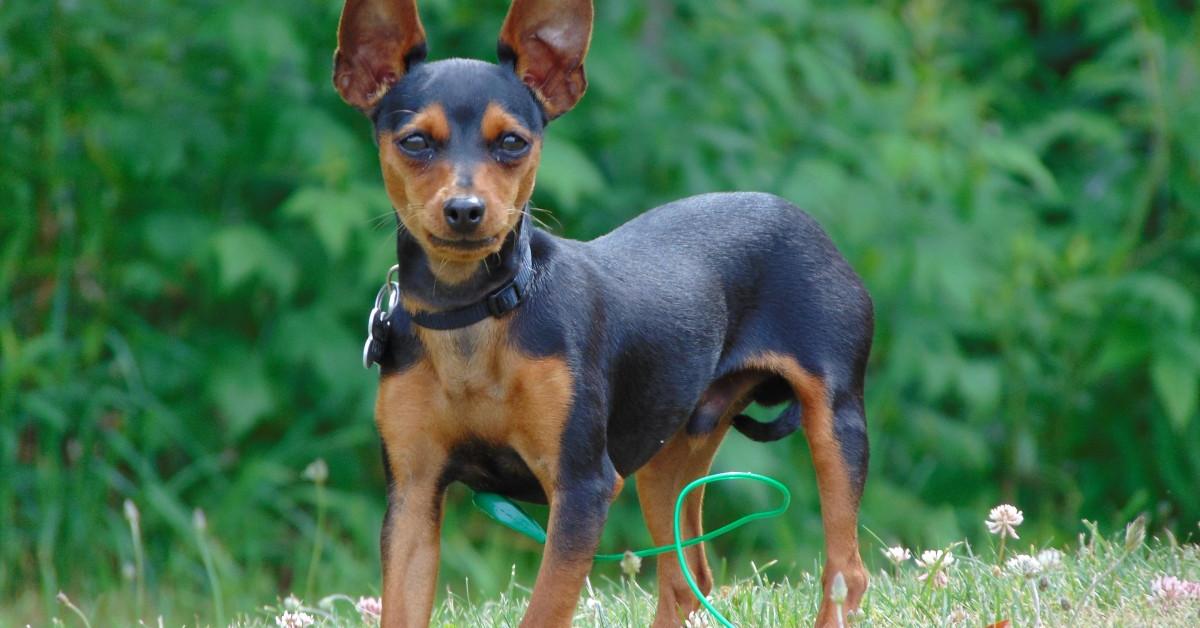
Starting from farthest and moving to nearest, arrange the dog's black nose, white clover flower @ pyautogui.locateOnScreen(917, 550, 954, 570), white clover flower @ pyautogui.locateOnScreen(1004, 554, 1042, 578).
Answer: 1. white clover flower @ pyautogui.locateOnScreen(917, 550, 954, 570)
2. white clover flower @ pyautogui.locateOnScreen(1004, 554, 1042, 578)
3. the dog's black nose

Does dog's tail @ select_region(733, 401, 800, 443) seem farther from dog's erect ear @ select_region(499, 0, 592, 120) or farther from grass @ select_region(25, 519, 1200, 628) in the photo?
dog's erect ear @ select_region(499, 0, 592, 120)

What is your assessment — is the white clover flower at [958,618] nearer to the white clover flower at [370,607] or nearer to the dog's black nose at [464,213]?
the dog's black nose at [464,213]

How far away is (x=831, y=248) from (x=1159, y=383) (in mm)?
3617

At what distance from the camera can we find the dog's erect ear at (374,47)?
12.9 feet

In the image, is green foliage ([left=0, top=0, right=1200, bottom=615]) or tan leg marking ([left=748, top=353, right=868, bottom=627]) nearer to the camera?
tan leg marking ([left=748, top=353, right=868, bottom=627])

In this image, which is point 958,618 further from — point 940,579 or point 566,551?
point 566,551

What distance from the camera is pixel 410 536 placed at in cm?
389

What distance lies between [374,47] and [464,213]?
2.31ft

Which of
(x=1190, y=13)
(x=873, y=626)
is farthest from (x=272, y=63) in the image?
(x=1190, y=13)

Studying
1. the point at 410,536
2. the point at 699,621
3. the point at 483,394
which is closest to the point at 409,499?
the point at 410,536

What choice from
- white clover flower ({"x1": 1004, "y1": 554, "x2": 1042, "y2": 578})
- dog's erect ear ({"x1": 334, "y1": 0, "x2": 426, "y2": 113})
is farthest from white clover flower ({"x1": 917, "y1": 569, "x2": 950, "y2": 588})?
dog's erect ear ({"x1": 334, "y1": 0, "x2": 426, "y2": 113})

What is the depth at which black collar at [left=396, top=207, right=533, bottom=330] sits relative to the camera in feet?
12.4

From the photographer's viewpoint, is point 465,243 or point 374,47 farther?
point 374,47

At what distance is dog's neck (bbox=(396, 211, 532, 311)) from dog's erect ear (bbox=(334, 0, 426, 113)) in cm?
44
